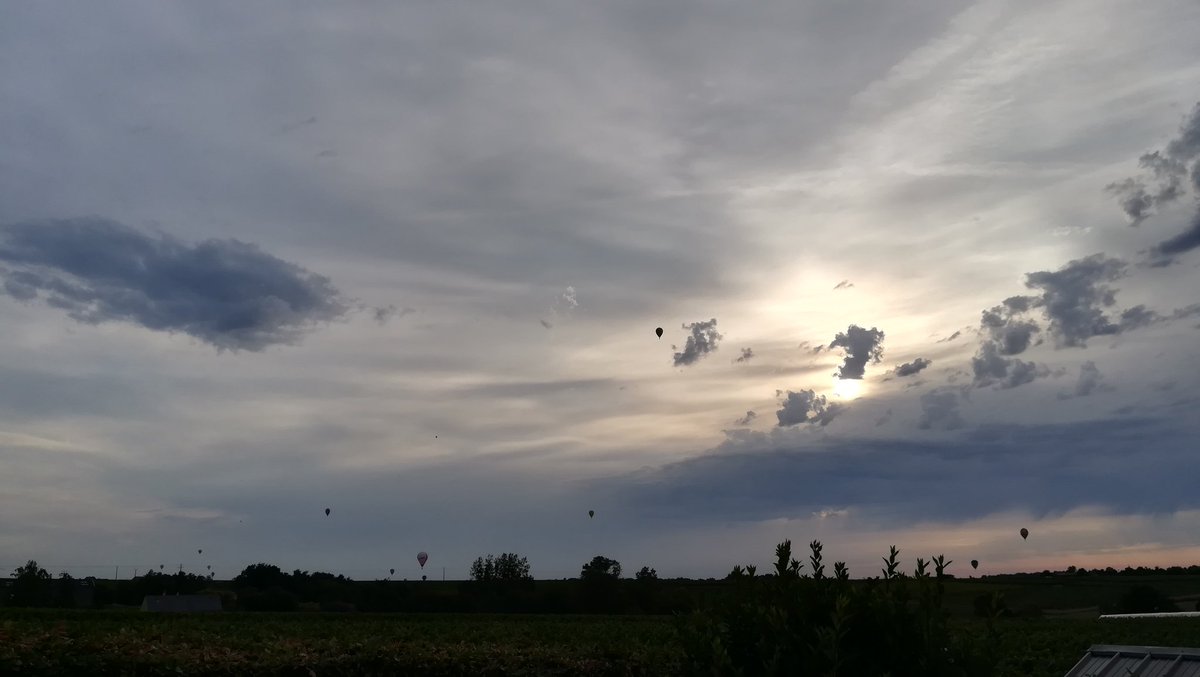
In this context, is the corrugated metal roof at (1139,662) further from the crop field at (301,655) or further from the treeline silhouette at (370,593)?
the treeline silhouette at (370,593)

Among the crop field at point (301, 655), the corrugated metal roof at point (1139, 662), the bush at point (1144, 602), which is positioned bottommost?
the crop field at point (301, 655)

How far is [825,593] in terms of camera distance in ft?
33.7

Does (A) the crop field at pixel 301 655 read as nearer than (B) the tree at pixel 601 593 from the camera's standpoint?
Yes

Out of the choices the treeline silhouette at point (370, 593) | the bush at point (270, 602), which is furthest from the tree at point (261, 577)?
the bush at point (270, 602)

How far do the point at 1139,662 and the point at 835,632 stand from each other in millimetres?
7838

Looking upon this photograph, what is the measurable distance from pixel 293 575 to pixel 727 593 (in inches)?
5229

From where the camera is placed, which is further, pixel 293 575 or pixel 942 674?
pixel 293 575

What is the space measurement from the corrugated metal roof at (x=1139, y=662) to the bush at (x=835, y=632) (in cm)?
558

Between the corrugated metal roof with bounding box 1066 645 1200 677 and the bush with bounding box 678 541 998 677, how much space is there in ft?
18.3

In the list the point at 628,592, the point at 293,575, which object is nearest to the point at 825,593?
the point at 628,592

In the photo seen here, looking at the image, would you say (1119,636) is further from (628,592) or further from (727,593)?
(628,592)

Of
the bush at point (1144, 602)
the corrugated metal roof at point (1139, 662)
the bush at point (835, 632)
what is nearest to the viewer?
the bush at point (835, 632)

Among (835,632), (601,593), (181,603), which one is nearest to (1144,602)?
(601,593)

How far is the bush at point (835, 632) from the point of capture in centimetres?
938
